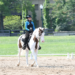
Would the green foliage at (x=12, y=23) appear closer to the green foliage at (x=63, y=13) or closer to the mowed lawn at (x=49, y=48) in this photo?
the green foliage at (x=63, y=13)

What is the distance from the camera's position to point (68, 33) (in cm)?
5016

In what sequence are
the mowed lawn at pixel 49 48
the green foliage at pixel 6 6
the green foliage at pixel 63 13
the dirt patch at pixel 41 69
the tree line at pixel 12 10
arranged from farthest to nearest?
the tree line at pixel 12 10, the green foliage at pixel 63 13, the green foliage at pixel 6 6, the mowed lawn at pixel 49 48, the dirt patch at pixel 41 69

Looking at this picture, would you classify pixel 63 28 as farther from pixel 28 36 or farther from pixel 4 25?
pixel 28 36

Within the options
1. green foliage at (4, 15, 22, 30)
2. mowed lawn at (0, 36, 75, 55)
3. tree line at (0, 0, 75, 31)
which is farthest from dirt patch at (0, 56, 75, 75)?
green foliage at (4, 15, 22, 30)

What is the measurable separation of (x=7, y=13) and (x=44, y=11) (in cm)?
935

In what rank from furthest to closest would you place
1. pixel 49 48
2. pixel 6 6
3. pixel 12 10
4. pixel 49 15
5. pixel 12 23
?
pixel 49 15 → pixel 12 10 → pixel 12 23 → pixel 6 6 → pixel 49 48

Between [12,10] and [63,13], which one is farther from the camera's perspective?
[12,10]

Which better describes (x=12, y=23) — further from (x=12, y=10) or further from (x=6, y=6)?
(x=6, y=6)

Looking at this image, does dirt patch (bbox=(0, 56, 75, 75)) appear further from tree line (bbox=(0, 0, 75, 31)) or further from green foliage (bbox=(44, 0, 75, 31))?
green foliage (bbox=(44, 0, 75, 31))

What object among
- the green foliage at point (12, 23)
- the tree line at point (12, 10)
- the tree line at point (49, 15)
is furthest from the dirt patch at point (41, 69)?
the green foliage at point (12, 23)

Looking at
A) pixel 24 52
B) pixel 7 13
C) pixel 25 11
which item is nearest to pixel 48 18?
pixel 25 11

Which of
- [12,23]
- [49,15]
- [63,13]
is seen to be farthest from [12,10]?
[63,13]

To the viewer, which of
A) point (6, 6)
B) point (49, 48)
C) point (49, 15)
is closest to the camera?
point (49, 48)

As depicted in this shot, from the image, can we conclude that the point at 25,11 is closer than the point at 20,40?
No
